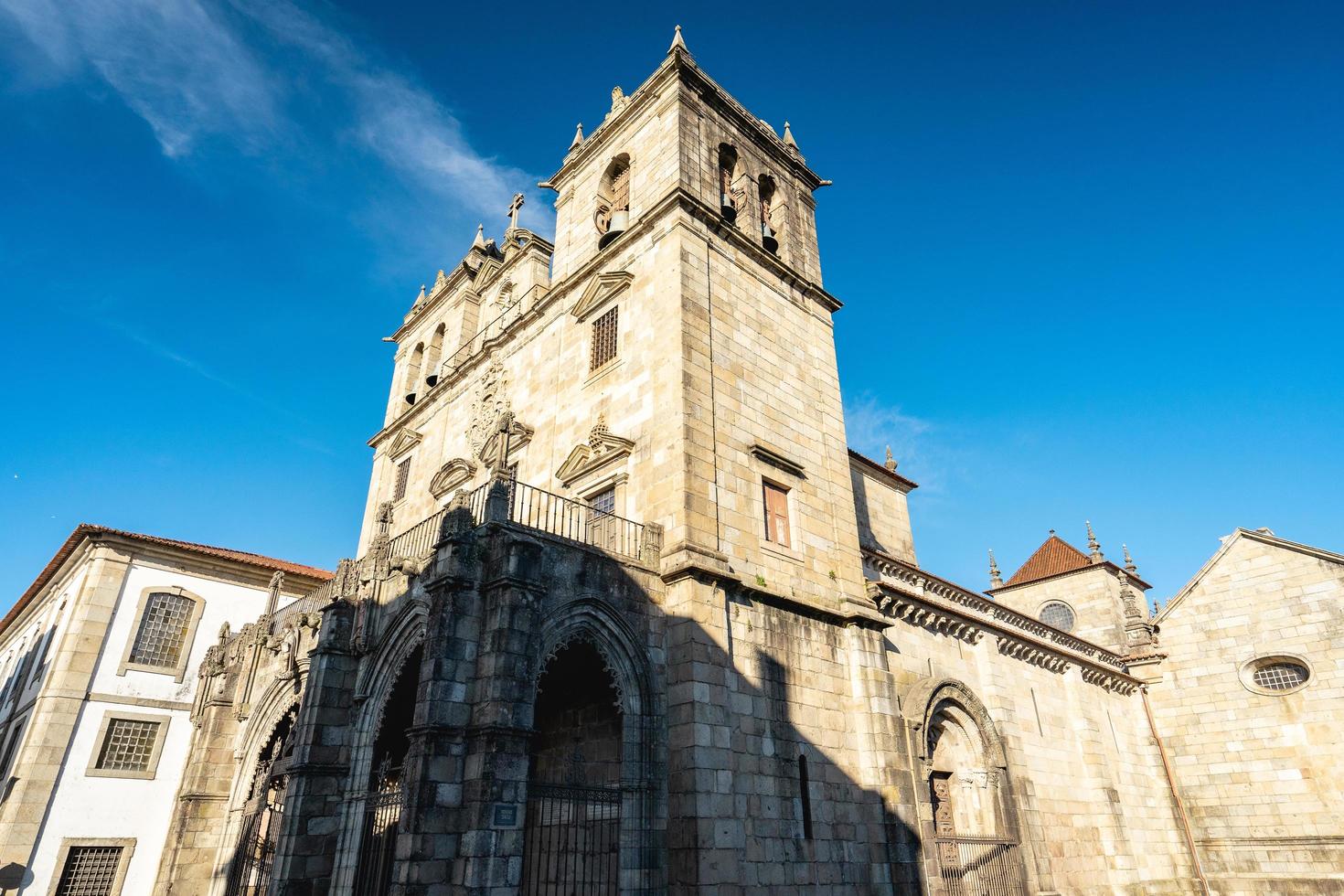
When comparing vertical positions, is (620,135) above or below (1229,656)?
above

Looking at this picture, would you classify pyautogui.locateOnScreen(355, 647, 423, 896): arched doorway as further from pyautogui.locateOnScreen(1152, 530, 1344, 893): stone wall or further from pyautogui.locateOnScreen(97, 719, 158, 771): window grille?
pyautogui.locateOnScreen(1152, 530, 1344, 893): stone wall

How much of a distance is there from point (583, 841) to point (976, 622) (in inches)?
460

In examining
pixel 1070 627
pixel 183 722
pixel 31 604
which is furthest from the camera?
pixel 1070 627

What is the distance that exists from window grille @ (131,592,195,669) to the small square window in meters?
17.4

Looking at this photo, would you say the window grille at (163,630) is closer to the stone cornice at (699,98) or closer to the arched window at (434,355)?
the arched window at (434,355)

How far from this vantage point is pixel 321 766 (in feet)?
44.0

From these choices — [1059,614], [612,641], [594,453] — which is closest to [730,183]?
[594,453]

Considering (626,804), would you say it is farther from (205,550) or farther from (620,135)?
(205,550)

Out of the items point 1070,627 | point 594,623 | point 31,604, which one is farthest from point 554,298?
point 1070,627

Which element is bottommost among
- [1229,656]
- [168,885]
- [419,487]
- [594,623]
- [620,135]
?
[168,885]

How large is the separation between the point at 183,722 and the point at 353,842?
39.0ft

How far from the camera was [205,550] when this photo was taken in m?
23.4

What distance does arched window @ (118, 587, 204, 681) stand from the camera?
21578 mm

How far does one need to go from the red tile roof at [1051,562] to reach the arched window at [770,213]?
22360mm
